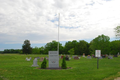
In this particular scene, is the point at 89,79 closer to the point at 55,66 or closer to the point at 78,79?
the point at 78,79

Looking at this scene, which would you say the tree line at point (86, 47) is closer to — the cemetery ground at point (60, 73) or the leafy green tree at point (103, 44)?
the leafy green tree at point (103, 44)

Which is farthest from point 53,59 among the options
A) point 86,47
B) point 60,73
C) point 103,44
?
point 86,47

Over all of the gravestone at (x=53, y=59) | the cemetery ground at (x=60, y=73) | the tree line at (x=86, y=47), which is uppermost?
the tree line at (x=86, y=47)

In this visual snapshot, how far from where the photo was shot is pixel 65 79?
28.3ft

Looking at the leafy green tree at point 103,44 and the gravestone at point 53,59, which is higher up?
the leafy green tree at point 103,44

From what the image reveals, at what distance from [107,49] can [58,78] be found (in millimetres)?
53682

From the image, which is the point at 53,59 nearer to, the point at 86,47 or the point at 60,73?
the point at 60,73

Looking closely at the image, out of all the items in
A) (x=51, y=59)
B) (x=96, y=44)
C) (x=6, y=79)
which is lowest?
(x=6, y=79)

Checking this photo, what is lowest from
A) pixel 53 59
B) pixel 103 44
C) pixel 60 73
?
pixel 60 73

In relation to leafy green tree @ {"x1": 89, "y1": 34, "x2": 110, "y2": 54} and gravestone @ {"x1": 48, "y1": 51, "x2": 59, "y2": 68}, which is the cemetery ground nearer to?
gravestone @ {"x1": 48, "y1": 51, "x2": 59, "y2": 68}

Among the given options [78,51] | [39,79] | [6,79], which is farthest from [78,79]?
[78,51]

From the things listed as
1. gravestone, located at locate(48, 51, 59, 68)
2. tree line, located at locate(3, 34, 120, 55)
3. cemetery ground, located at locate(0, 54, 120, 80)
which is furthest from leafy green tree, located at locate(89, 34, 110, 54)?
gravestone, located at locate(48, 51, 59, 68)

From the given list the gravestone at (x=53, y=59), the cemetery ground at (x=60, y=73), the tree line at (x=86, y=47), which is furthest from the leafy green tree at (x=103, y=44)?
the gravestone at (x=53, y=59)

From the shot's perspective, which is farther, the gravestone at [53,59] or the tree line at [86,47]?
the tree line at [86,47]
